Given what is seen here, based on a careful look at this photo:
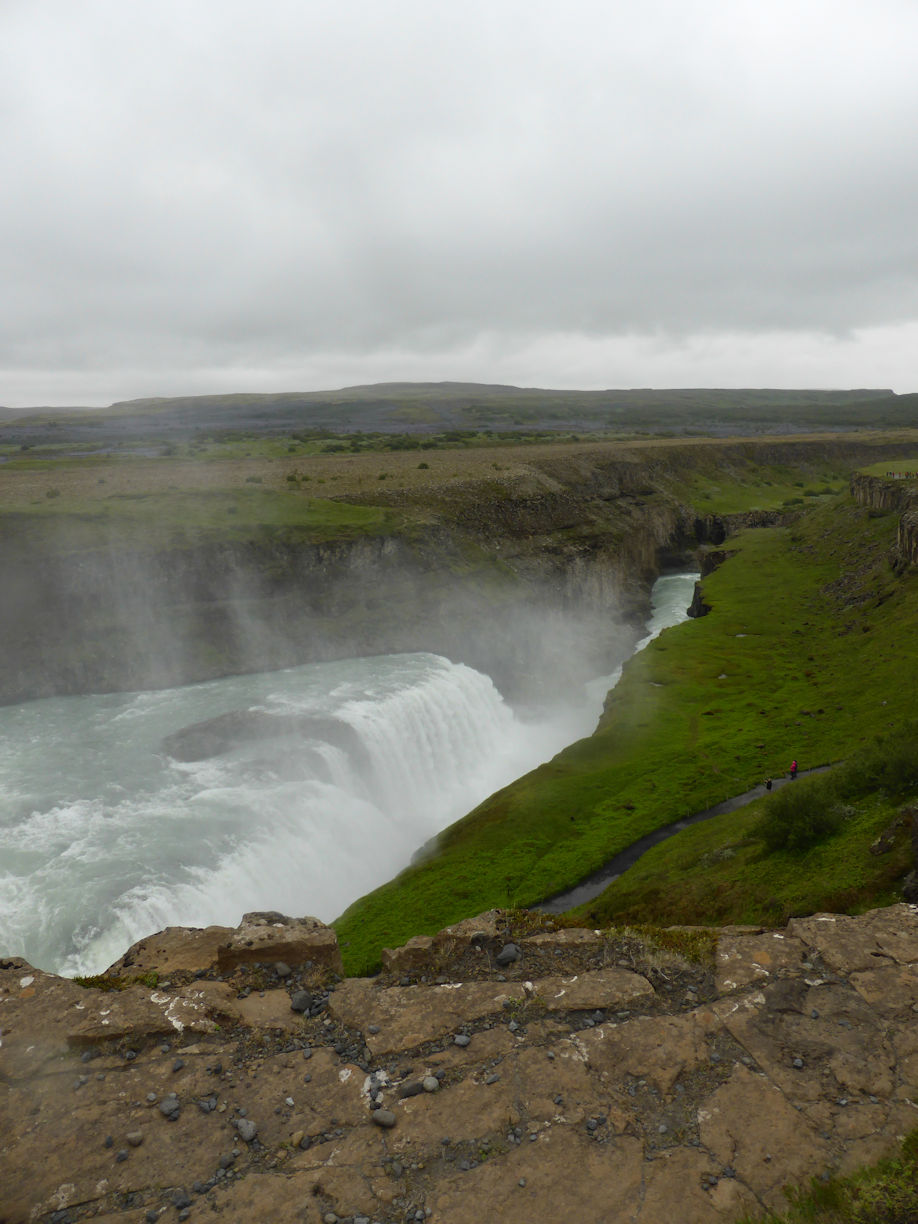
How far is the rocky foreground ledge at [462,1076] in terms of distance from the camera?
10.1 m

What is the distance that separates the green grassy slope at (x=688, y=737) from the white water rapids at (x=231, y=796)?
197 inches

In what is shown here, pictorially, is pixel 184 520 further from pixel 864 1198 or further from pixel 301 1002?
pixel 864 1198

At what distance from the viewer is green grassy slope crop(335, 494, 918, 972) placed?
36719 mm

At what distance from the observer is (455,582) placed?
256ft

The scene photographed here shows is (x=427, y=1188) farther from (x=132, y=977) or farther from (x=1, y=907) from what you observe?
(x=1, y=907)

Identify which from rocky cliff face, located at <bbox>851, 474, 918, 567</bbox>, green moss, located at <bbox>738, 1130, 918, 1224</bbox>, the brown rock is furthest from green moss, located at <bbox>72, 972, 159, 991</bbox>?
rocky cliff face, located at <bbox>851, 474, 918, 567</bbox>

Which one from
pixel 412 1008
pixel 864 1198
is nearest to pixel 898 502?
pixel 864 1198

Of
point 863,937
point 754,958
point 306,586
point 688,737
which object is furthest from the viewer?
point 306,586

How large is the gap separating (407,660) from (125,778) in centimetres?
2946

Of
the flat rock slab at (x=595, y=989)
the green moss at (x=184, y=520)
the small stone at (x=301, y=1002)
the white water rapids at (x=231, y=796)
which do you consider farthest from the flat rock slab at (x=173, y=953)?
the green moss at (x=184, y=520)

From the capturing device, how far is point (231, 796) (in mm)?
40344

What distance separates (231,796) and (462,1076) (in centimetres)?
3170

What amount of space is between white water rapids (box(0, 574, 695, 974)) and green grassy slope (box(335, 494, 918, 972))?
501 cm

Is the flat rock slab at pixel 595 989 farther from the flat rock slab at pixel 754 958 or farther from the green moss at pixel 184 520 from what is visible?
the green moss at pixel 184 520
